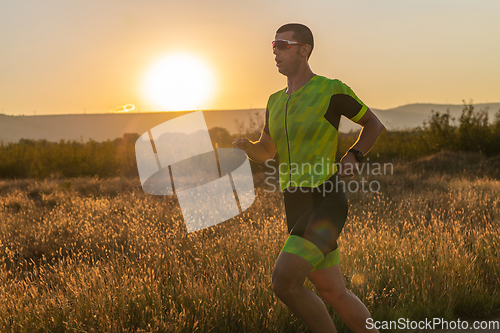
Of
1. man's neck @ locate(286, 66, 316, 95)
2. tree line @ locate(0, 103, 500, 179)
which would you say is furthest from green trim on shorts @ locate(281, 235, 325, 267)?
tree line @ locate(0, 103, 500, 179)

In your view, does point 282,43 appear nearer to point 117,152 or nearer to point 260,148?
point 260,148

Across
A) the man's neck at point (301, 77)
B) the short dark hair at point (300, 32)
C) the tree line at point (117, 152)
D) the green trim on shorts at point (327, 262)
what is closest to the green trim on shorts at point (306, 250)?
the green trim on shorts at point (327, 262)

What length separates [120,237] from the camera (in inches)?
242

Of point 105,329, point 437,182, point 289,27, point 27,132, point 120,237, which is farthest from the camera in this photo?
point 27,132

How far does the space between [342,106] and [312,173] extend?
1.51 ft

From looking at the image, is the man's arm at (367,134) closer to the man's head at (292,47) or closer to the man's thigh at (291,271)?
the man's head at (292,47)

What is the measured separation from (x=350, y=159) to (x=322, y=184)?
0.23 metres

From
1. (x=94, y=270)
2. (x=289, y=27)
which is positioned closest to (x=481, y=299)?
(x=289, y=27)

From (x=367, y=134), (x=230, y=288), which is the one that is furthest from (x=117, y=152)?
(x=367, y=134)

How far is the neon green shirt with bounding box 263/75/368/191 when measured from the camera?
7.97 ft

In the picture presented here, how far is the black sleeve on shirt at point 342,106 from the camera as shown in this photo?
7.99 ft

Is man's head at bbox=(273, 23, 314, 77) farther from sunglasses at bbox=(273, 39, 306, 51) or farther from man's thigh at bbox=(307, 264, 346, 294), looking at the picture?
man's thigh at bbox=(307, 264, 346, 294)

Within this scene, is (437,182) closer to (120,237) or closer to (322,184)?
(120,237)

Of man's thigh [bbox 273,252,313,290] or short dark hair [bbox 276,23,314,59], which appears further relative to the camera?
Result: short dark hair [bbox 276,23,314,59]
